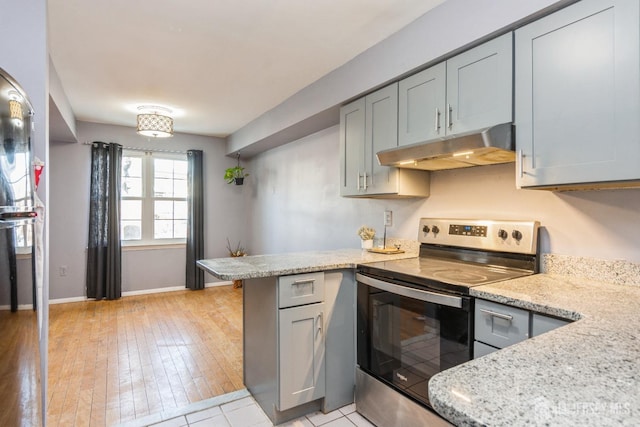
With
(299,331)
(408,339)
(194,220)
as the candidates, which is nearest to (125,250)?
(194,220)

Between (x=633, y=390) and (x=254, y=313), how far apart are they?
6.19 feet

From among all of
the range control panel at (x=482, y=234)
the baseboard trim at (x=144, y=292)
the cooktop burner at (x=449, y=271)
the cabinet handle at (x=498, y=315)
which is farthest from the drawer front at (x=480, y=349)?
the baseboard trim at (x=144, y=292)

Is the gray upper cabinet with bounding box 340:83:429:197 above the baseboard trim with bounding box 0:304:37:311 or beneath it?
above

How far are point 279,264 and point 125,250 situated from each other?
12.7 feet

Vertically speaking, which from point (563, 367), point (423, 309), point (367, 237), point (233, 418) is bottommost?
point (233, 418)

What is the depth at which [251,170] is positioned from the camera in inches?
219

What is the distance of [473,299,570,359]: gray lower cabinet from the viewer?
127cm

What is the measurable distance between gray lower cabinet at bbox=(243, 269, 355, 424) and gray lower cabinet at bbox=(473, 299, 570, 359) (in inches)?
33.3

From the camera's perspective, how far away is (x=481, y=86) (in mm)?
1732

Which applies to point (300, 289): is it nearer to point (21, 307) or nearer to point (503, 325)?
point (503, 325)

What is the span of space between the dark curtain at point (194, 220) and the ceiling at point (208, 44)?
5.48 feet

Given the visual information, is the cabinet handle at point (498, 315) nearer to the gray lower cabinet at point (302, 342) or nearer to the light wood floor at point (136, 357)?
the gray lower cabinet at point (302, 342)

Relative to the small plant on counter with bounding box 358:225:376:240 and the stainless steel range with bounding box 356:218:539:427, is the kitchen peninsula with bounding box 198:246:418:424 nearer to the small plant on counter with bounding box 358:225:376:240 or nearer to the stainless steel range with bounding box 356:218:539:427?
the stainless steel range with bounding box 356:218:539:427

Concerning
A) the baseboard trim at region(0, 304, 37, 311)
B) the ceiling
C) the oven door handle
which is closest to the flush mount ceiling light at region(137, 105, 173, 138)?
the ceiling
